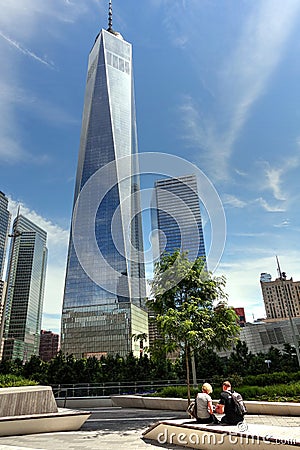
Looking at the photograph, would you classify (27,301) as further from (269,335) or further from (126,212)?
(269,335)

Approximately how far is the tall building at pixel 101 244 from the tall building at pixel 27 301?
38262 millimetres

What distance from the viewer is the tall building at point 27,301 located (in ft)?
427

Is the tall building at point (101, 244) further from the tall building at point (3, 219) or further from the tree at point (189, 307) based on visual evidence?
the tree at point (189, 307)

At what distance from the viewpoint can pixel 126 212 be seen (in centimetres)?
7275

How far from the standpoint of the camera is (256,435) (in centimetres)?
532

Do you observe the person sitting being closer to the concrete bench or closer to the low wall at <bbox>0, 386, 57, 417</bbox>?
the concrete bench

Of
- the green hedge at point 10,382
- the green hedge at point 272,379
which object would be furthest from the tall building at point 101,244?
the green hedge at point 10,382

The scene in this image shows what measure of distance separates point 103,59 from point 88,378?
307ft

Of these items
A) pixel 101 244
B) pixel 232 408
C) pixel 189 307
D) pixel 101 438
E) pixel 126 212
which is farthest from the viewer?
pixel 101 244

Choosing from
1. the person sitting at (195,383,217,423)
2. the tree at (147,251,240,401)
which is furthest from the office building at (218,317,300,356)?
the person sitting at (195,383,217,423)

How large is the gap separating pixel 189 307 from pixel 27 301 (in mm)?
166522

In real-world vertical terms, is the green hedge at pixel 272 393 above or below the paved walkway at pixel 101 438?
above

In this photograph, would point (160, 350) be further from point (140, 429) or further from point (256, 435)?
point (256, 435)

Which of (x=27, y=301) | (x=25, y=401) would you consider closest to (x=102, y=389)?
(x=25, y=401)
